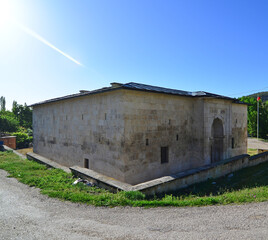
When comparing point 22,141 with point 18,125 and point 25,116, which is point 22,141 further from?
point 25,116

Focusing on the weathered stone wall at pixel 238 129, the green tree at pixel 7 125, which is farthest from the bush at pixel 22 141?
the weathered stone wall at pixel 238 129

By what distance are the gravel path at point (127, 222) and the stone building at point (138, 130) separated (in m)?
3.74

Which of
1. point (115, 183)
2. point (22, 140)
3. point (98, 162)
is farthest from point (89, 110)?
point (22, 140)

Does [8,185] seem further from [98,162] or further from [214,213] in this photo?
[214,213]

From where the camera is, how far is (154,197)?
6.72 metres

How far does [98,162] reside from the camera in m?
10.4

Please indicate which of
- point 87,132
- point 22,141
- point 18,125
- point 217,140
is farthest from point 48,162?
point 18,125

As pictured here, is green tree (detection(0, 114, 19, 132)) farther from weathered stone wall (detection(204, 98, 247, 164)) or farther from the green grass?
weathered stone wall (detection(204, 98, 247, 164))

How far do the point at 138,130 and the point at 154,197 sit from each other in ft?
11.8

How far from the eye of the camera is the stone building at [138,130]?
30.1 feet

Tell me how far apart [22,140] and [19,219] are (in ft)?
75.1

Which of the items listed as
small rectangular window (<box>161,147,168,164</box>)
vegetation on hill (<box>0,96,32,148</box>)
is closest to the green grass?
small rectangular window (<box>161,147,168,164</box>)

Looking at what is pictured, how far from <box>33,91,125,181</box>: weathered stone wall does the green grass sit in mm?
1953

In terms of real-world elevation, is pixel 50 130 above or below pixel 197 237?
above
